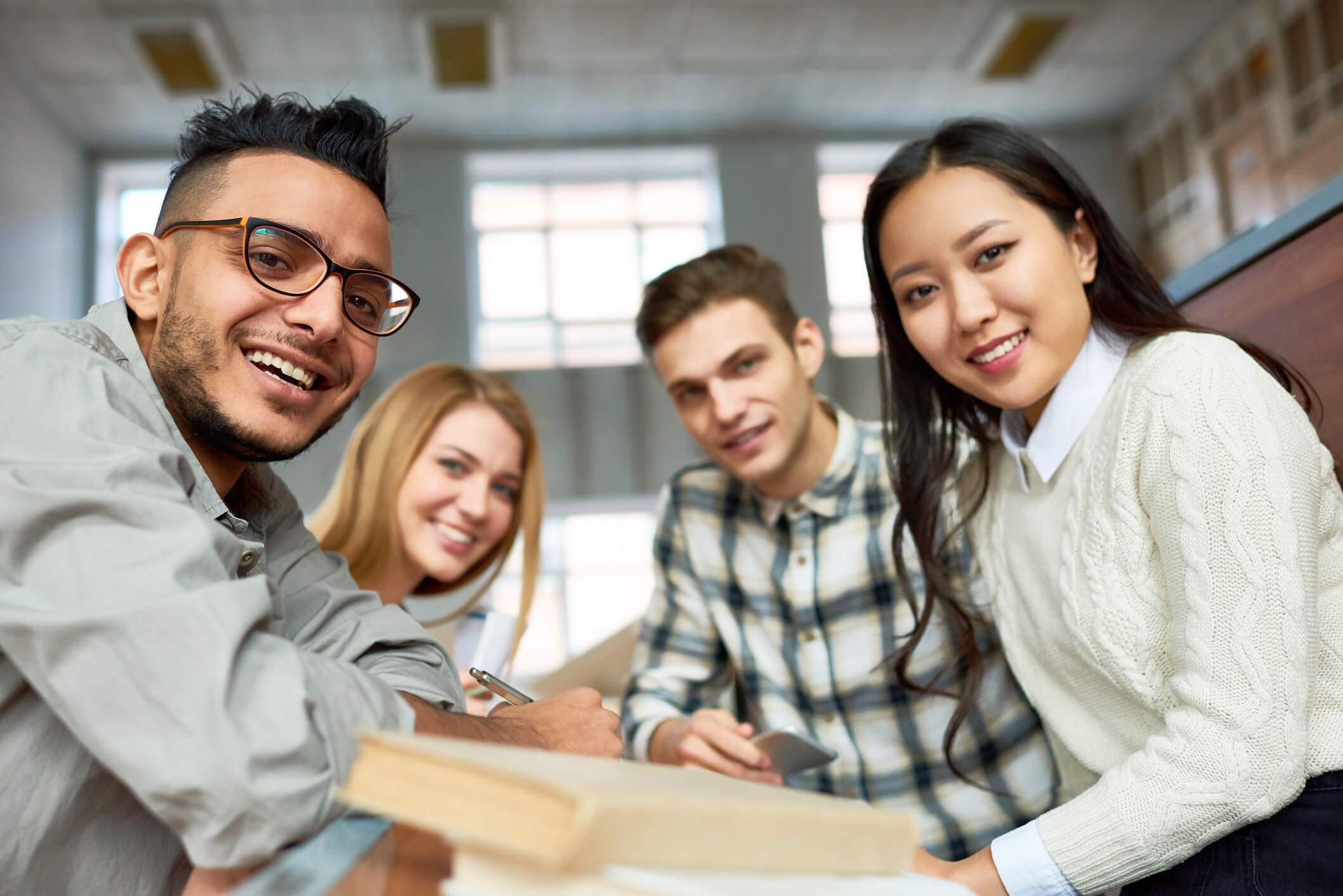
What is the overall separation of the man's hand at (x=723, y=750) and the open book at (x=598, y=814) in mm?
811

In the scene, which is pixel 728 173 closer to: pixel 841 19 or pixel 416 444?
pixel 841 19

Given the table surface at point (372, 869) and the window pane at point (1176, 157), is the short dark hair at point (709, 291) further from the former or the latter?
the window pane at point (1176, 157)

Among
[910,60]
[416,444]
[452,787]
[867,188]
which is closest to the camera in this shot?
[452,787]

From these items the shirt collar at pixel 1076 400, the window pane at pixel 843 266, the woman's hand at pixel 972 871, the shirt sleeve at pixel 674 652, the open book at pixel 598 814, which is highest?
the window pane at pixel 843 266

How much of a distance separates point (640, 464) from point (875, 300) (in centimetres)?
564

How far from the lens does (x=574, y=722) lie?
792 millimetres

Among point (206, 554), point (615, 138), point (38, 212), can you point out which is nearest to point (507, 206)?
→ point (615, 138)

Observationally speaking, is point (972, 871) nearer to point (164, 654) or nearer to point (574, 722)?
point (574, 722)

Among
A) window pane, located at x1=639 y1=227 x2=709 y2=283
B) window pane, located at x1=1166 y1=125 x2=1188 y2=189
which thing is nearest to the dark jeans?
window pane, located at x1=639 y1=227 x2=709 y2=283

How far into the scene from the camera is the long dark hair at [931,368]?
1.09m

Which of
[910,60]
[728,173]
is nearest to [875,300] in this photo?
[910,60]

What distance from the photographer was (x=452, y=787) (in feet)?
1.26

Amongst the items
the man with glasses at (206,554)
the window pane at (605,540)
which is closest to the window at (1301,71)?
the window pane at (605,540)

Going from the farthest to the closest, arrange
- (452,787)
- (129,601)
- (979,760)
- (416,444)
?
(416,444)
(979,760)
(129,601)
(452,787)
